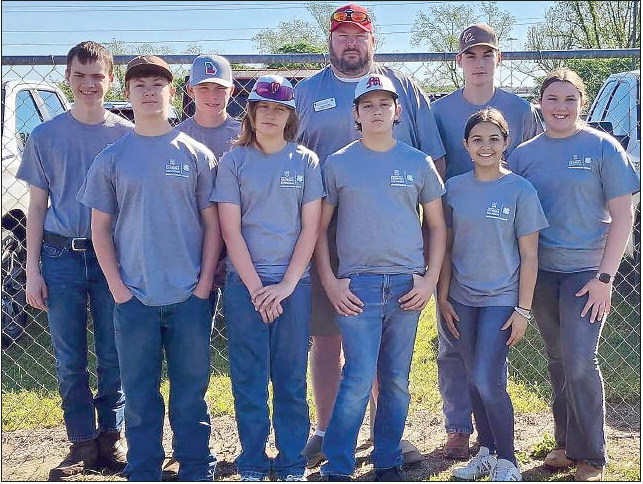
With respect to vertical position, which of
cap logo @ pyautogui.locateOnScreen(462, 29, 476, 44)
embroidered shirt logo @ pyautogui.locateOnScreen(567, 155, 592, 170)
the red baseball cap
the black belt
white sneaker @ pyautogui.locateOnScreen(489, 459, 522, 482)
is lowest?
white sneaker @ pyautogui.locateOnScreen(489, 459, 522, 482)

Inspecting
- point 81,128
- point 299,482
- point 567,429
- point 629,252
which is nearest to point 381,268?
point 299,482

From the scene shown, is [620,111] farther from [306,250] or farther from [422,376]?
[306,250]

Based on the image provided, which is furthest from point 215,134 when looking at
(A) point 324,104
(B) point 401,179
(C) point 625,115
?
(C) point 625,115

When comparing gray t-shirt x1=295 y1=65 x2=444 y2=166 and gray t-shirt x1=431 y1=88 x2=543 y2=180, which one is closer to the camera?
gray t-shirt x1=295 y1=65 x2=444 y2=166

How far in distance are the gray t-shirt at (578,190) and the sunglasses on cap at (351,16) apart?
1189 millimetres

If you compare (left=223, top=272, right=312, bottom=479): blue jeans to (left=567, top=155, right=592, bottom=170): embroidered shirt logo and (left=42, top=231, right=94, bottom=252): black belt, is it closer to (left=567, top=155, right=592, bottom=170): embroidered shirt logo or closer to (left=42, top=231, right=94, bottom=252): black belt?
(left=42, top=231, right=94, bottom=252): black belt

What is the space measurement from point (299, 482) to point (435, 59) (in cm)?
260

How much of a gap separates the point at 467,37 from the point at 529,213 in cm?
114

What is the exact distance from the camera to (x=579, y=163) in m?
3.55

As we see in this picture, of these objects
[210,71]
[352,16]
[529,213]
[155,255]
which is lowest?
[155,255]

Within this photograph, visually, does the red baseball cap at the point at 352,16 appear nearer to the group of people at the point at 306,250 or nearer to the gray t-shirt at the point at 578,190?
the group of people at the point at 306,250

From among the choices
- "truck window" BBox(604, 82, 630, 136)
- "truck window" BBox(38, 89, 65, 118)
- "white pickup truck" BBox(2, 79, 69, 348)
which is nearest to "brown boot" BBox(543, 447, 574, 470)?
"white pickup truck" BBox(2, 79, 69, 348)

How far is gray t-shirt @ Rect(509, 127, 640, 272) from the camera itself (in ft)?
11.6

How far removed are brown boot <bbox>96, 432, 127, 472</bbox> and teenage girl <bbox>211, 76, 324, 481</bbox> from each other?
883 mm
